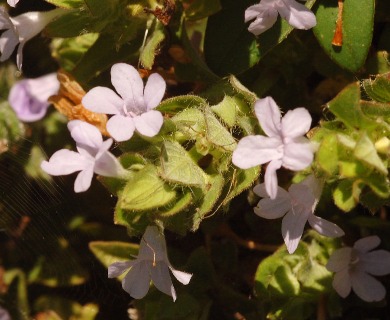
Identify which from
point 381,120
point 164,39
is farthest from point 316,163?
point 164,39

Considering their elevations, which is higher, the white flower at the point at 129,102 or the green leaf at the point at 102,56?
the white flower at the point at 129,102

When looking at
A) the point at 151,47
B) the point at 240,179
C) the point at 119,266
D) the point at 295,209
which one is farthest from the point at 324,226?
the point at 151,47

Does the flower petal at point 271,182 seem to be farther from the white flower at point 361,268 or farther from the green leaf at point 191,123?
the white flower at point 361,268

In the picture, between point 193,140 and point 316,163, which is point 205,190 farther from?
point 316,163

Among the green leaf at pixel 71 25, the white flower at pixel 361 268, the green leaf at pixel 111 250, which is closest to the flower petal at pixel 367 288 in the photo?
the white flower at pixel 361 268

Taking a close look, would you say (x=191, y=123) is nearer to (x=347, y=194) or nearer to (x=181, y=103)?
(x=181, y=103)

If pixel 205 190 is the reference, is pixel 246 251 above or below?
below

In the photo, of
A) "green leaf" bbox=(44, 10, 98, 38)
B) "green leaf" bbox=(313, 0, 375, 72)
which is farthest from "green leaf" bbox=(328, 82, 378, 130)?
"green leaf" bbox=(44, 10, 98, 38)
